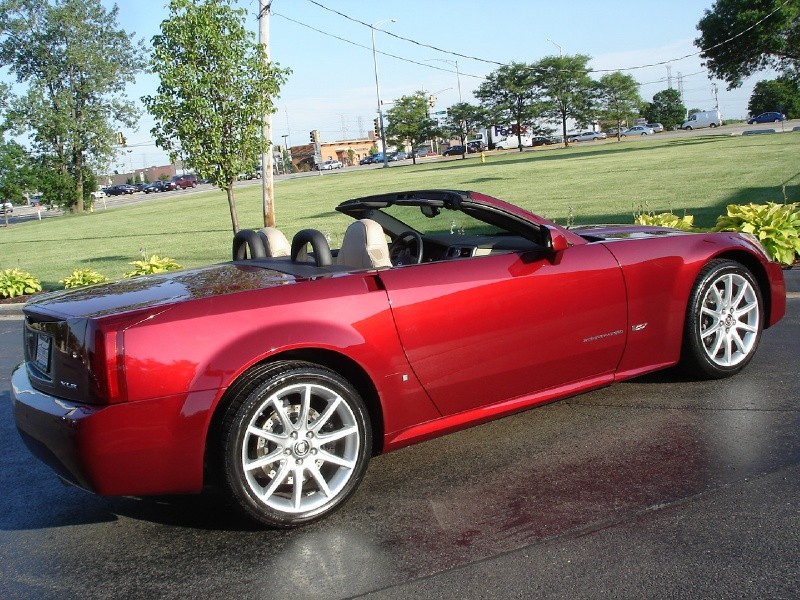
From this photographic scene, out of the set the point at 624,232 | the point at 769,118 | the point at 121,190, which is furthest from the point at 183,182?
the point at 624,232

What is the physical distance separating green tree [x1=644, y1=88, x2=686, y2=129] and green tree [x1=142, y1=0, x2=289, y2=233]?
104 m

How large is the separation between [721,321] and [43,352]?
12.9 feet

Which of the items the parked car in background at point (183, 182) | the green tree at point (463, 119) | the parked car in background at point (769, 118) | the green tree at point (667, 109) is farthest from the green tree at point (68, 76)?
the green tree at point (667, 109)

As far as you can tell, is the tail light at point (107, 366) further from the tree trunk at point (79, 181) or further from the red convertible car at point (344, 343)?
the tree trunk at point (79, 181)

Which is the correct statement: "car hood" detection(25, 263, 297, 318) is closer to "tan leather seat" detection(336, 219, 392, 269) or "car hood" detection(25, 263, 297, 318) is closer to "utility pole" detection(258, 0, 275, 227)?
"tan leather seat" detection(336, 219, 392, 269)

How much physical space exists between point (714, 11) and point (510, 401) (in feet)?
191

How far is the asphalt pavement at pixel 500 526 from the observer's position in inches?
123

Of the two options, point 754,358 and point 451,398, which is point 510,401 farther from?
point 754,358

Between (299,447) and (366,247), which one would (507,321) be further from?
(299,447)

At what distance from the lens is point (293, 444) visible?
12.1ft

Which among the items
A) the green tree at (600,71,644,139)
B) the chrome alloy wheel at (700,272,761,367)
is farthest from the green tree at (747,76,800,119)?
the chrome alloy wheel at (700,272,761,367)

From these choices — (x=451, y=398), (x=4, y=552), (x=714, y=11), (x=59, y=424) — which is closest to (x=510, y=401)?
(x=451, y=398)

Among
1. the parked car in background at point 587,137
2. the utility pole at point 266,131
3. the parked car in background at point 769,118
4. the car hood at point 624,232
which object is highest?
the parked car in background at point 587,137

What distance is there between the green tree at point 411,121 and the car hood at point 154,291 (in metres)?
83.1
